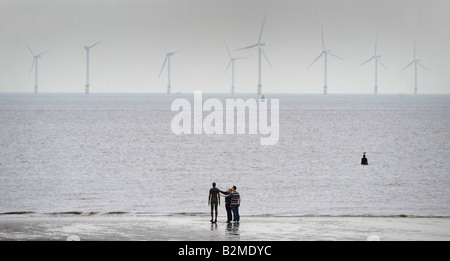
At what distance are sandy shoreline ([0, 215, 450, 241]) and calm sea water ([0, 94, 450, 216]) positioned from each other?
33.2 ft

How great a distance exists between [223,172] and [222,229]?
44.9 metres

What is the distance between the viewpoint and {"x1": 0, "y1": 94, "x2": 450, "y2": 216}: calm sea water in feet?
165

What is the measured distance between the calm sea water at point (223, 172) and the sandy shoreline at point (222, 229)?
1013 centimetres

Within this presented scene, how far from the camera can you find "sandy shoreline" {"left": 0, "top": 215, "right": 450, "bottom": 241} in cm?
2938

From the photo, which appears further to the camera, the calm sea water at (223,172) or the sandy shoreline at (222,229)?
the calm sea water at (223,172)

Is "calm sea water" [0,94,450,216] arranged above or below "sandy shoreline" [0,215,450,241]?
above

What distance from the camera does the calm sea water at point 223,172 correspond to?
165 feet

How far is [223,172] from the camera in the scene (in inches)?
3022

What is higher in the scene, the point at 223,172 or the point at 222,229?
the point at 223,172

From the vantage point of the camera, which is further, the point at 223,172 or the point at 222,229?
the point at 223,172

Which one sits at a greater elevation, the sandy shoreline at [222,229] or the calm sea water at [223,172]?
the calm sea water at [223,172]

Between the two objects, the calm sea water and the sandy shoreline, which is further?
the calm sea water
